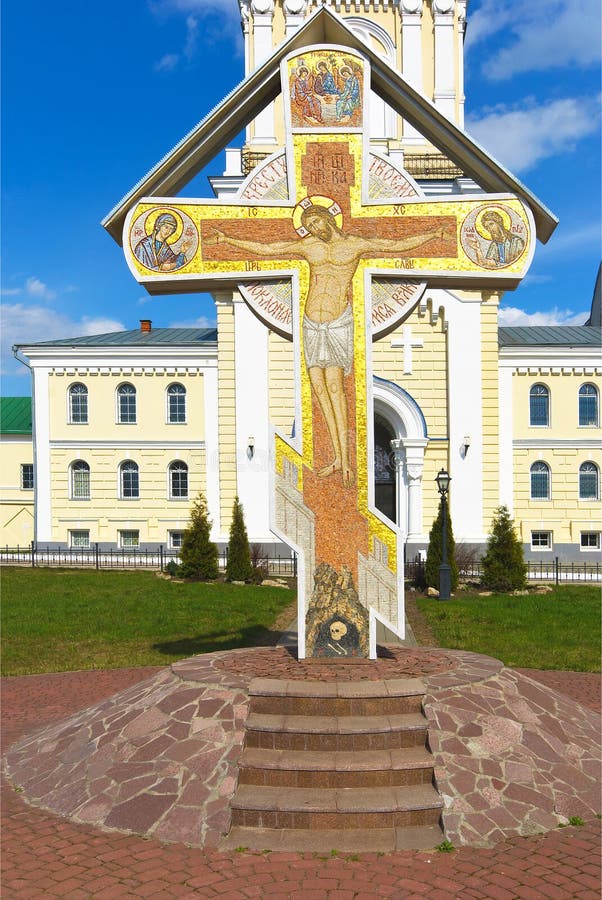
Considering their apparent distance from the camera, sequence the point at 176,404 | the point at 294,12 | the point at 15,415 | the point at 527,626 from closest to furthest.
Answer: the point at 527,626
the point at 176,404
the point at 294,12
the point at 15,415

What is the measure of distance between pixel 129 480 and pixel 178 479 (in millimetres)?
1641

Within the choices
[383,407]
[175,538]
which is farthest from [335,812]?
[175,538]

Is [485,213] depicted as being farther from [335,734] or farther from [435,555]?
[435,555]

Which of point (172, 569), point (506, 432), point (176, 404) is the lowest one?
point (172, 569)

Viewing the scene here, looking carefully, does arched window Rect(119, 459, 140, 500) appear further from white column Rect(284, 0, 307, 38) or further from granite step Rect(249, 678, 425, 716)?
granite step Rect(249, 678, 425, 716)

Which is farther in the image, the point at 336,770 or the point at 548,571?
the point at 548,571

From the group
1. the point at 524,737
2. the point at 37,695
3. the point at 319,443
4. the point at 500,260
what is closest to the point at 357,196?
the point at 500,260

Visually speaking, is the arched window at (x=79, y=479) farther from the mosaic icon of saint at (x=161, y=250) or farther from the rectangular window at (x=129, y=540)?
the mosaic icon of saint at (x=161, y=250)

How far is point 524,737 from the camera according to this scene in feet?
20.7

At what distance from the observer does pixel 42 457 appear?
83.8 feet

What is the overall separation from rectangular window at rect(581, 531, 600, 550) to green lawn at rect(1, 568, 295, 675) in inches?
433

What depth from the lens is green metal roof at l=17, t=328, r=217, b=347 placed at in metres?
25.3

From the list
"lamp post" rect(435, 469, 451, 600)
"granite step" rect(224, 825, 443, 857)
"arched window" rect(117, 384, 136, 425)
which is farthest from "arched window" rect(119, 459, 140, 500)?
"granite step" rect(224, 825, 443, 857)

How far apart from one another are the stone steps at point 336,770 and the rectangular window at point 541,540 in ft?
63.0
